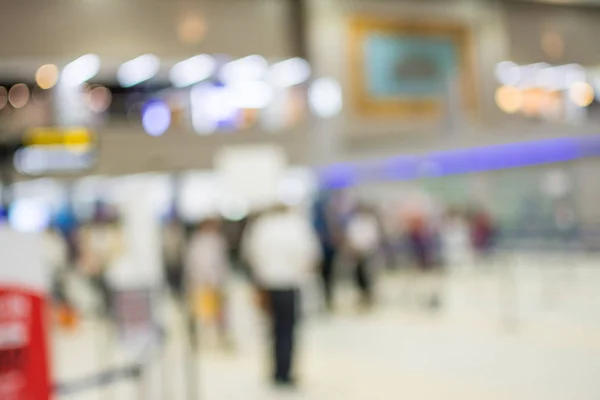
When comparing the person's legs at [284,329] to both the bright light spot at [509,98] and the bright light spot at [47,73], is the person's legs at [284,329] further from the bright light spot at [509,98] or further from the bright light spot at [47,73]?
the bright light spot at [509,98]

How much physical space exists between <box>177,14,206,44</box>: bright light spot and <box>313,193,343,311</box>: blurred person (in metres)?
6.99

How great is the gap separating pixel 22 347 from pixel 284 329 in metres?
4.63

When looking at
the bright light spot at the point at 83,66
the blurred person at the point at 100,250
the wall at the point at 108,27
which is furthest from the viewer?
the blurred person at the point at 100,250

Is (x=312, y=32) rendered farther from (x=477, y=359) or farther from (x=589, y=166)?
(x=589, y=166)

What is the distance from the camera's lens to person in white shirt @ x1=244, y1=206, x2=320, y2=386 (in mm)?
7379

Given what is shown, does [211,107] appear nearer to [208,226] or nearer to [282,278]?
[208,226]

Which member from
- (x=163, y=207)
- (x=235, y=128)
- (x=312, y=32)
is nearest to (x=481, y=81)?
(x=312, y=32)

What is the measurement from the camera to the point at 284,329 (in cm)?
744

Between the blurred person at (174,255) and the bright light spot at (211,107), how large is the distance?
6.56ft

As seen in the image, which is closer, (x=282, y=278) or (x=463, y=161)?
(x=282, y=278)


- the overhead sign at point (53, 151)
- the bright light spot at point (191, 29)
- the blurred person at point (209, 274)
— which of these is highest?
the bright light spot at point (191, 29)

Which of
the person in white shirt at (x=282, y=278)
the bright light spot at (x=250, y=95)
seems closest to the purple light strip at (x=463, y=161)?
the bright light spot at (x=250, y=95)

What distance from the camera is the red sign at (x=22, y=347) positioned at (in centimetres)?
289

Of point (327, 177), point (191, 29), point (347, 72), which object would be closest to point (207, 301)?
point (191, 29)
